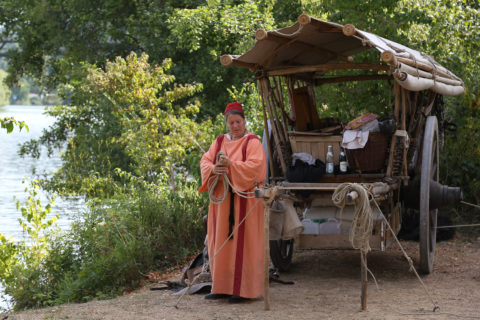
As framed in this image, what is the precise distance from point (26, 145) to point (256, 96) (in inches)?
407

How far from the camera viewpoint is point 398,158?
6.69 meters

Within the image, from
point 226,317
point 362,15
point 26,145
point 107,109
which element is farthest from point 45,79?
point 226,317

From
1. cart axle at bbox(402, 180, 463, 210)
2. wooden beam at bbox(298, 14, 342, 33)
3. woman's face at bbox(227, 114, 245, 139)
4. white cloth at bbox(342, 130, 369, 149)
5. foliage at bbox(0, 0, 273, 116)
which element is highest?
foliage at bbox(0, 0, 273, 116)

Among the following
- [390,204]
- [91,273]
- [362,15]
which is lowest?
[91,273]

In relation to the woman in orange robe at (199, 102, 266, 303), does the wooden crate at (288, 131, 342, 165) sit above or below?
above

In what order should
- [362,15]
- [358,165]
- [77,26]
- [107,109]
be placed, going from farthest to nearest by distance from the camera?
[77,26], [107,109], [362,15], [358,165]

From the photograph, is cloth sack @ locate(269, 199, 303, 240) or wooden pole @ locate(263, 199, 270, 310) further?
cloth sack @ locate(269, 199, 303, 240)

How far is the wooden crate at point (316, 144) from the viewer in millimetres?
7016

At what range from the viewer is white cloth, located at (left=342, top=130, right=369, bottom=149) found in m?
6.45

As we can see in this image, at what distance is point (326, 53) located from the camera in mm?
7605

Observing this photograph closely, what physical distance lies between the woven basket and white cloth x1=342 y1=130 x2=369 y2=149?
0.22 ft

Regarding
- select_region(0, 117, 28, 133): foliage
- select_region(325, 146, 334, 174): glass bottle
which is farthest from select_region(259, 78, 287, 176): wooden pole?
select_region(0, 117, 28, 133): foliage

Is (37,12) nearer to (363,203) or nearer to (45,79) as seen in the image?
(45,79)

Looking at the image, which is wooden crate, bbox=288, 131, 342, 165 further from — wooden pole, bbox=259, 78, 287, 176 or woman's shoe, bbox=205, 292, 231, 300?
woman's shoe, bbox=205, 292, 231, 300
